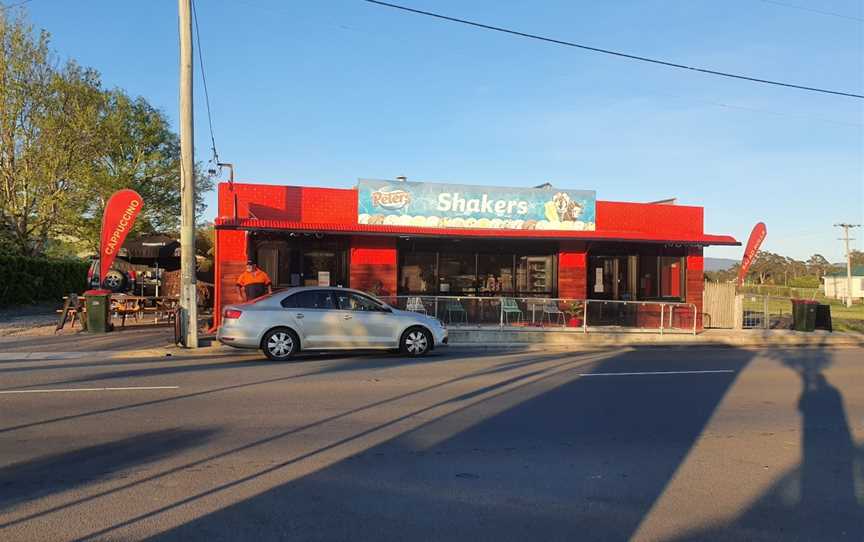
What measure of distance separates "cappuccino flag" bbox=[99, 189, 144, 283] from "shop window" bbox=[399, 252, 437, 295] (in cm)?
731

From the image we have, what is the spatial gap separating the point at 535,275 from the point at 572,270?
1148mm

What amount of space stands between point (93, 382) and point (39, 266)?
57.9 feet

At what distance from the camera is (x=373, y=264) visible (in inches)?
768

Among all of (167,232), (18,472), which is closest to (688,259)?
(18,472)

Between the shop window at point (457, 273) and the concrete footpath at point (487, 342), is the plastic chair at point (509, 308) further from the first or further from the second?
the shop window at point (457, 273)

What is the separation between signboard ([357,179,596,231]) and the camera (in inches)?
782

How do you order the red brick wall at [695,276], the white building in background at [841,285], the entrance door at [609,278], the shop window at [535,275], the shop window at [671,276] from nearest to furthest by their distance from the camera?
1. the shop window at [535,275]
2. the entrance door at [609,278]
3. the shop window at [671,276]
4. the red brick wall at [695,276]
5. the white building in background at [841,285]

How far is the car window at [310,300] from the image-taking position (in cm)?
1305

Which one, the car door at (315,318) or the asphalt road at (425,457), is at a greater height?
the car door at (315,318)

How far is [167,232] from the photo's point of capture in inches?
1452

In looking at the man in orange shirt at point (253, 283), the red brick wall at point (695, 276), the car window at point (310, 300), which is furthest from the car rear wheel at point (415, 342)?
the red brick wall at point (695, 276)

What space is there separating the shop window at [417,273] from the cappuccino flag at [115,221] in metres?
7.31

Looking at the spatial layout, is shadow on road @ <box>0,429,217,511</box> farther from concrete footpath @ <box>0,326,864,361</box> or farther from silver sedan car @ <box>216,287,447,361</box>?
concrete footpath @ <box>0,326,864,361</box>

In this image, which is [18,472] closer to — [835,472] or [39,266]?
[835,472]
